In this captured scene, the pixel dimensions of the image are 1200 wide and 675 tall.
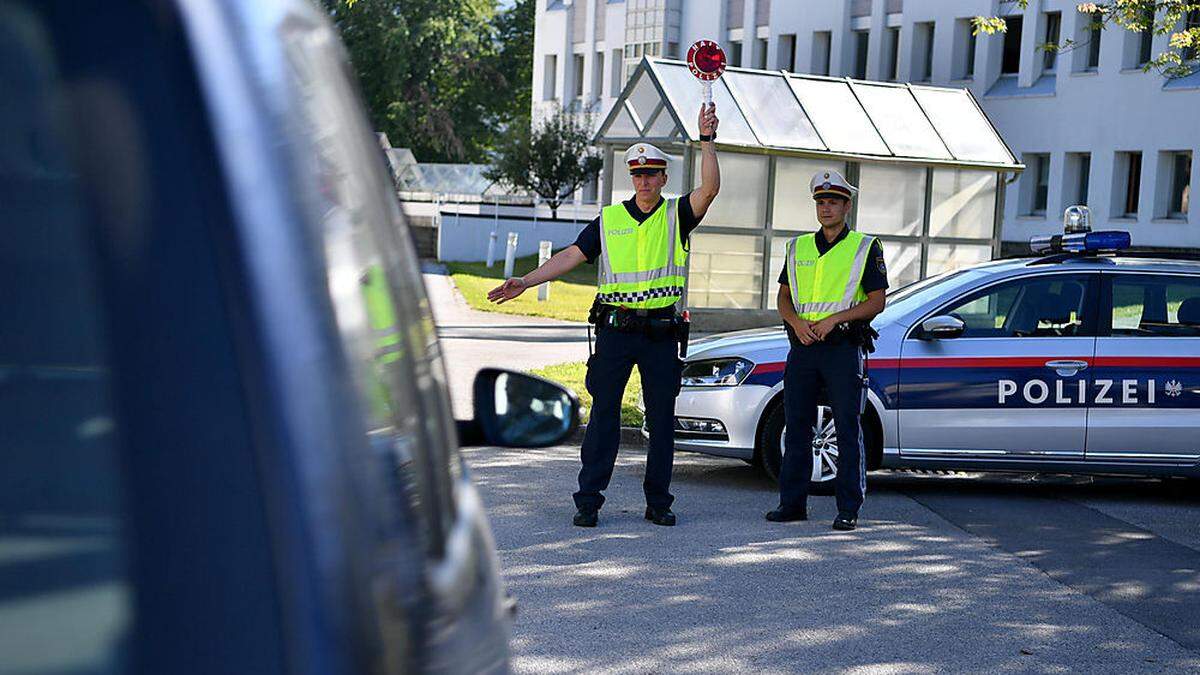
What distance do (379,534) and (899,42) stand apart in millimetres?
47794

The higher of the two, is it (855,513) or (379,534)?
(379,534)

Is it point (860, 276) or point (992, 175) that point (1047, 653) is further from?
point (992, 175)

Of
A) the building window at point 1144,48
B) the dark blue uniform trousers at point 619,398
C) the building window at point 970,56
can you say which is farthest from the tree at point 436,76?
the dark blue uniform trousers at point 619,398

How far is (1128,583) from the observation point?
771 cm

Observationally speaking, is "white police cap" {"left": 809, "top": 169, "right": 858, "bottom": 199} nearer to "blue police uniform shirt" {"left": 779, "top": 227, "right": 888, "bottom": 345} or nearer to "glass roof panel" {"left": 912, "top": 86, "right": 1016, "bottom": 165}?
"blue police uniform shirt" {"left": 779, "top": 227, "right": 888, "bottom": 345}

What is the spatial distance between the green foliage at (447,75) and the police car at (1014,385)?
39438 millimetres

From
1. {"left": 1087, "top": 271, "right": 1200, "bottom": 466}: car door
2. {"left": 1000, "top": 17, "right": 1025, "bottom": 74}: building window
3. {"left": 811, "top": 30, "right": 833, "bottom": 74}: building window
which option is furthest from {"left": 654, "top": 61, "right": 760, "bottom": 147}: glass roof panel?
{"left": 811, "top": 30, "right": 833, "bottom": 74}: building window

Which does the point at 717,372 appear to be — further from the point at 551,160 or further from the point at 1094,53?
the point at 551,160

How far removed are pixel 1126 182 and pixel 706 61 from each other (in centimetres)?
3588

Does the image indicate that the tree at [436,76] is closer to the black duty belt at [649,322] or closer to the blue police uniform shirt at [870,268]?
the blue police uniform shirt at [870,268]

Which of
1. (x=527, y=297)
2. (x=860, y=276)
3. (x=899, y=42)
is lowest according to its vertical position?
(x=527, y=297)

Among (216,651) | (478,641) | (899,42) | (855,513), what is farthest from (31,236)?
(899,42)

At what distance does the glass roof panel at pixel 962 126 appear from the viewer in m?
23.9

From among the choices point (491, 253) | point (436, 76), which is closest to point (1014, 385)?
point (491, 253)
